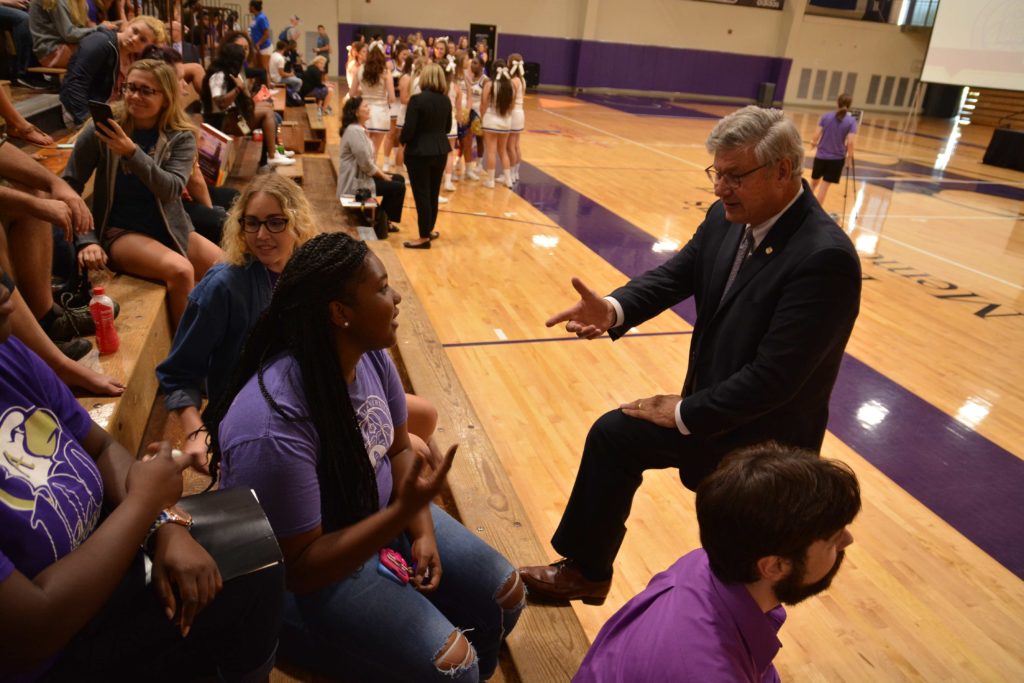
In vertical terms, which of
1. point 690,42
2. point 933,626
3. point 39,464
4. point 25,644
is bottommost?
point 933,626

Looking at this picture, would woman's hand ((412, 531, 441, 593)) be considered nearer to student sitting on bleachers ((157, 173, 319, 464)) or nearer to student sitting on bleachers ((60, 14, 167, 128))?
student sitting on bleachers ((157, 173, 319, 464))

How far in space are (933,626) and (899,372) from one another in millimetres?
2712

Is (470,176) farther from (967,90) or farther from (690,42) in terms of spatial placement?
(967,90)

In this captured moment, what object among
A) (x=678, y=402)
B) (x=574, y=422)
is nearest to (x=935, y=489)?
(x=574, y=422)

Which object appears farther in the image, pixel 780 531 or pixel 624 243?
pixel 624 243

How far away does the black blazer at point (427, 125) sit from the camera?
269 inches

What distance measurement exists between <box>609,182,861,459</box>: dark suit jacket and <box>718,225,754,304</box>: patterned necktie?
0.02m

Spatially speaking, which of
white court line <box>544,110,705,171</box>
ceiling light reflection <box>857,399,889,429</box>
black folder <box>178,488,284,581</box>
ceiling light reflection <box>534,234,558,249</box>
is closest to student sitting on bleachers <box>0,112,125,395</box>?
black folder <box>178,488,284,581</box>

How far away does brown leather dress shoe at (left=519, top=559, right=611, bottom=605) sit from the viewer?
2416 mm

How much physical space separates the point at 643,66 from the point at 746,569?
25.8 m

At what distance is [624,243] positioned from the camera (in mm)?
7848

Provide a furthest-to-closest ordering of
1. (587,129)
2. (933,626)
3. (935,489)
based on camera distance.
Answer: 1. (587,129)
2. (935,489)
3. (933,626)

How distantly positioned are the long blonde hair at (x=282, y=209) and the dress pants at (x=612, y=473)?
128 cm

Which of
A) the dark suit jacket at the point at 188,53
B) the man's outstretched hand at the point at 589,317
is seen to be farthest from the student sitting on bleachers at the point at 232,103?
the man's outstretched hand at the point at 589,317
